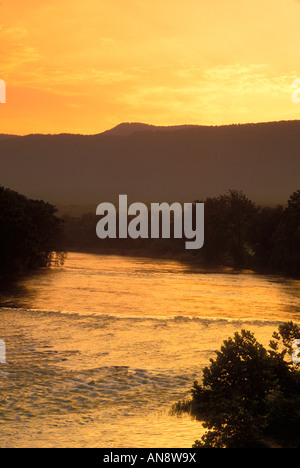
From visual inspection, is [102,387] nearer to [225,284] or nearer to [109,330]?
[109,330]

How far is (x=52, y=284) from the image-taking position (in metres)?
49.3

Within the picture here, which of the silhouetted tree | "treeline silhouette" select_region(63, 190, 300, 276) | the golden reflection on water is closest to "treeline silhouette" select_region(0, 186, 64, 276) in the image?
the golden reflection on water

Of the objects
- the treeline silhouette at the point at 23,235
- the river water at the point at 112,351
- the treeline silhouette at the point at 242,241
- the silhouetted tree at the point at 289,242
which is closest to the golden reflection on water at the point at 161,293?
the river water at the point at 112,351

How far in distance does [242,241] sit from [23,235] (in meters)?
31.1

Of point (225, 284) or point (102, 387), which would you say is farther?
point (225, 284)

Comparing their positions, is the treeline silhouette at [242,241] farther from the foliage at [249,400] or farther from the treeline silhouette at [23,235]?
the foliage at [249,400]

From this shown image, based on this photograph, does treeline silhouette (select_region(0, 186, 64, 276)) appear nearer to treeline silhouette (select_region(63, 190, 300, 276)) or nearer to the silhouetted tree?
treeline silhouette (select_region(63, 190, 300, 276))

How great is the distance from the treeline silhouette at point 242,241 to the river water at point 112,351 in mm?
18730

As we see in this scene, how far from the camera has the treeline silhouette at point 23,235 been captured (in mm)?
58438

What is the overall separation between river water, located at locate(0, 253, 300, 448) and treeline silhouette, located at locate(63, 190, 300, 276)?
1873cm

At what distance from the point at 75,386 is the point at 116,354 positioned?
4.85 m

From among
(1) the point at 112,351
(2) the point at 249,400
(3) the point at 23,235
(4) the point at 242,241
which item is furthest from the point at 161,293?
(4) the point at 242,241
